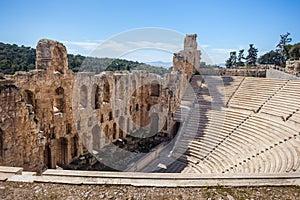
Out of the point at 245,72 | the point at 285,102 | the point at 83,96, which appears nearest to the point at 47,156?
the point at 83,96

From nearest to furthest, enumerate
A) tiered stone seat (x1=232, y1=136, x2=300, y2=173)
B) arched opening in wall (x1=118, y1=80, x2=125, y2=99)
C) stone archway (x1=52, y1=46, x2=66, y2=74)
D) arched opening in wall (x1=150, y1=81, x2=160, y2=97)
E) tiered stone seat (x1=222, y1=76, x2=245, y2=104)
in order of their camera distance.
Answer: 1. tiered stone seat (x1=232, y1=136, x2=300, y2=173)
2. stone archway (x1=52, y1=46, x2=66, y2=74)
3. arched opening in wall (x1=118, y1=80, x2=125, y2=99)
4. tiered stone seat (x1=222, y1=76, x2=245, y2=104)
5. arched opening in wall (x1=150, y1=81, x2=160, y2=97)

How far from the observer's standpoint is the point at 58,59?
13.1 meters

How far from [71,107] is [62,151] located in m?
2.57

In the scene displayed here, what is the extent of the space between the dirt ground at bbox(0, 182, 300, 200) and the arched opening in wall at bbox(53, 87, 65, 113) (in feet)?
28.4

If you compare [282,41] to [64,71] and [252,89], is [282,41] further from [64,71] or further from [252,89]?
[64,71]

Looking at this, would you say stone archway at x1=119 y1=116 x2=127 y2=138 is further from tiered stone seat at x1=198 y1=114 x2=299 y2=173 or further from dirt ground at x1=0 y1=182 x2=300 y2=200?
dirt ground at x1=0 y1=182 x2=300 y2=200

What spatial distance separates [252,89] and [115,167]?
497 inches

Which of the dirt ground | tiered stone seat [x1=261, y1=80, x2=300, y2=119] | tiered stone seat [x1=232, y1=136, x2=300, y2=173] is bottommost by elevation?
tiered stone seat [x1=232, y1=136, x2=300, y2=173]

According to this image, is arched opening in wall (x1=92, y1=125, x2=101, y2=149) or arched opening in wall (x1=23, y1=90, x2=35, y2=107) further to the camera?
arched opening in wall (x1=92, y1=125, x2=101, y2=149)

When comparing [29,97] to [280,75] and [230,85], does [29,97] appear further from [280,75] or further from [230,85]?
[280,75]

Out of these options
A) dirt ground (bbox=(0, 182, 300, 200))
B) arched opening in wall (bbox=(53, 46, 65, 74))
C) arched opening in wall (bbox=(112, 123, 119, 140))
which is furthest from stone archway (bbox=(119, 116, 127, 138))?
dirt ground (bbox=(0, 182, 300, 200))

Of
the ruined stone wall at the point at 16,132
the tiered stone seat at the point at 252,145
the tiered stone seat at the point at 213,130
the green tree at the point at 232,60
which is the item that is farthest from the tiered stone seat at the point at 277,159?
the green tree at the point at 232,60

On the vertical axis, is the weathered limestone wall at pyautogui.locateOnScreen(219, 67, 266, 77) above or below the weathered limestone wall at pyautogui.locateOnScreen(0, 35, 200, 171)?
above

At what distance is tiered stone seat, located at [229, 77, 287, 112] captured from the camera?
17047 millimetres
